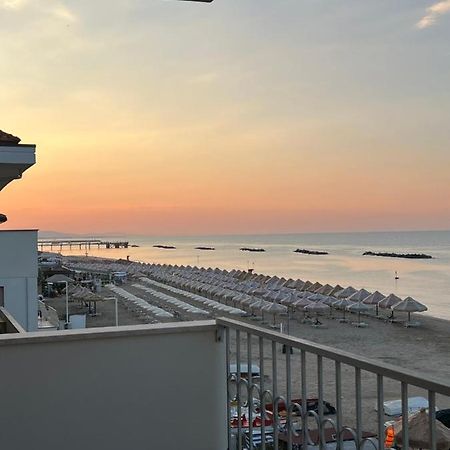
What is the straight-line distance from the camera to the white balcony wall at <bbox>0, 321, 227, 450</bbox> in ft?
7.19

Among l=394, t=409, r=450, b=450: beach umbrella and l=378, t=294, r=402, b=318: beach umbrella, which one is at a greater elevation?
l=394, t=409, r=450, b=450: beach umbrella

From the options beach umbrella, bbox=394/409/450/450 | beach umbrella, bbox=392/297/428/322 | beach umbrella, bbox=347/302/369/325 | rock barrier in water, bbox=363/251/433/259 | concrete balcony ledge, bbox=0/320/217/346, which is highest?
concrete balcony ledge, bbox=0/320/217/346

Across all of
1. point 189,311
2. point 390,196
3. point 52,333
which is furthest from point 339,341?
point 390,196

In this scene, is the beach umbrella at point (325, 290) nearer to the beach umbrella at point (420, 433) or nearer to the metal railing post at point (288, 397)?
the beach umbrella at point (420, 433)

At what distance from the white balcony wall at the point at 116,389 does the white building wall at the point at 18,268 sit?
8.72 meters

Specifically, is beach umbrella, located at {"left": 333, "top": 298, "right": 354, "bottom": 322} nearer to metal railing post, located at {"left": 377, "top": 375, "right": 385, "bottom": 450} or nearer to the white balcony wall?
the white balcony wall

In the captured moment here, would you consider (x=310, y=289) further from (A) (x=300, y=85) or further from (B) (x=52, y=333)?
(B) (x=52, y=333)

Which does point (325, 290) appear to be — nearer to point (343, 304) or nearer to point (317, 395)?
point (343, 304)

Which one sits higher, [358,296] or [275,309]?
[358,296]

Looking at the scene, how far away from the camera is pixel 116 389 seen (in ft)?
7.68

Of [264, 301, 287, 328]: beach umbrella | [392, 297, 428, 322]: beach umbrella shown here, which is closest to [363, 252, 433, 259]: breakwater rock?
[392, 297, 428, 322]: beach umbrella

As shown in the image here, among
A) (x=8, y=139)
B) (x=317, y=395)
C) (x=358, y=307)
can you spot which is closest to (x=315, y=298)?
(x=358, y=307)

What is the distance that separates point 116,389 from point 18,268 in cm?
910

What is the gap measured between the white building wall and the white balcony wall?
872 centimetres
